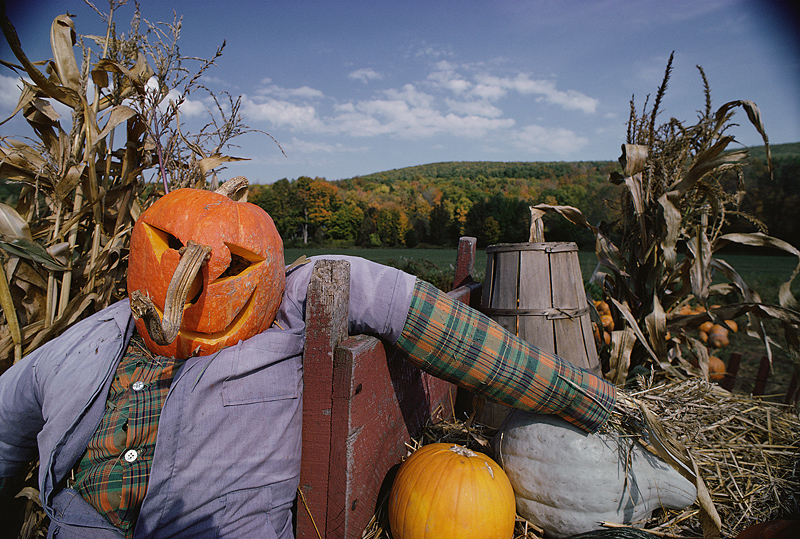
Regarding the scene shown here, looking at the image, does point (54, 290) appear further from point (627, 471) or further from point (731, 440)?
point (731, 440)

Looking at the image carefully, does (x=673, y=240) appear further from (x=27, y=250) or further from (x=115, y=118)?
(x=27, y=250)

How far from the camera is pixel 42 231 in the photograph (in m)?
1.75

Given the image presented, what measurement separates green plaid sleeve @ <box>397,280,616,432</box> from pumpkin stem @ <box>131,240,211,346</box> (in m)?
0.76

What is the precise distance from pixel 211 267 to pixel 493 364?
43.5 inches

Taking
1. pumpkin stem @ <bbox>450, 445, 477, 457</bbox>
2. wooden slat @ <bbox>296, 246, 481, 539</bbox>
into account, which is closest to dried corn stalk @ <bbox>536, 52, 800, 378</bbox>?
pumpkin stem @ <bbox>450, 445, 477, 457</bbox>

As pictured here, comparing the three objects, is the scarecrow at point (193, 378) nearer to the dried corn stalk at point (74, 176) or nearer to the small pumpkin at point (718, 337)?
the dried corn stalk at point (74, 176)

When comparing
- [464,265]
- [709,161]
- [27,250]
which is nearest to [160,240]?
[27,250]

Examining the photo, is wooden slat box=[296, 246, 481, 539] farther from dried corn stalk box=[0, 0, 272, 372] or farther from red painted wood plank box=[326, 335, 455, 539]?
dried corn stalk box=[0, 0, 272, 372]

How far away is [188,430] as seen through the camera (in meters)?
1.23

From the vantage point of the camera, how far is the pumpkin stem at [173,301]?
1117 mm

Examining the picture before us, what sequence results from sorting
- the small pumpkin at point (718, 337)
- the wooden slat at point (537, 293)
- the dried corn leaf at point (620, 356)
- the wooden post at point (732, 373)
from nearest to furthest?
the wooden slat at point (537, 293), the dried corn leaf at point (620, 356), the wooden post at point (732, 373), the small pumpkin at point (718, 337)

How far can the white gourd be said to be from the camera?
1659 millimetres

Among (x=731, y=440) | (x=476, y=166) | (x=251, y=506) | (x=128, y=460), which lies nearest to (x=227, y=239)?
(x=128, y=460)

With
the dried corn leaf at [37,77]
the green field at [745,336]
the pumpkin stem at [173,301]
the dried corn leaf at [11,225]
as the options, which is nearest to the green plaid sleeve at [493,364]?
the pumpkin stem at [173,301]
